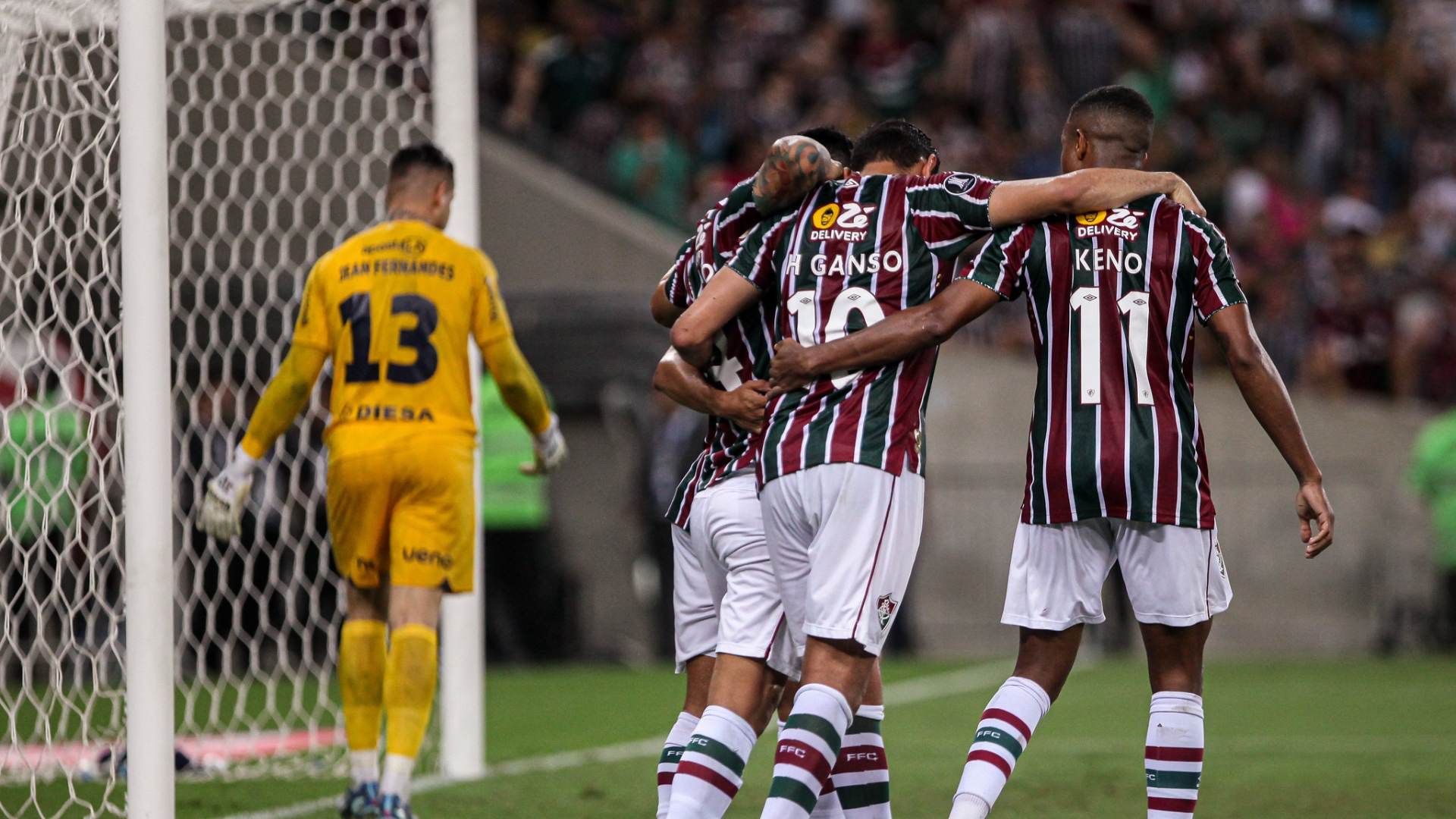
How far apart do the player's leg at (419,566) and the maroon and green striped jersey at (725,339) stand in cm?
122

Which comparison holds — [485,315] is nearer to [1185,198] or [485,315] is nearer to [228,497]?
[228,497]

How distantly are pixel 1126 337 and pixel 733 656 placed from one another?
1.30 m

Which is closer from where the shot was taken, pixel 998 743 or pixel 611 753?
pixel 998 743

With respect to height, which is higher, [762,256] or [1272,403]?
[762,256]

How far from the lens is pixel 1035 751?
7973 millimetres

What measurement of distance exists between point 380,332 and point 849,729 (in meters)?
2.15

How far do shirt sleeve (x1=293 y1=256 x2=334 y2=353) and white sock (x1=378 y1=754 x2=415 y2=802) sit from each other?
4.51 ft

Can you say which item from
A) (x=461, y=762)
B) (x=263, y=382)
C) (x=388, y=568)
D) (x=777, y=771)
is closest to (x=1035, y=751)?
(x=461, y=762)

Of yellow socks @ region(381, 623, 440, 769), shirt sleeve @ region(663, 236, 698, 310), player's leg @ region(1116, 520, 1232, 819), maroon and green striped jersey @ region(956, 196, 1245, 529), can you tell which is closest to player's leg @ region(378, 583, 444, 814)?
yellow socks @ region(381, 623, 440, 769)

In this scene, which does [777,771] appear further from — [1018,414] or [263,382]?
[1018,414]

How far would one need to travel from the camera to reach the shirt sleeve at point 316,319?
5742 mm

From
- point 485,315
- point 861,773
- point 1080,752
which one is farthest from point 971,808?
point 1080,752

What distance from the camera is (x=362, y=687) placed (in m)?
5.88

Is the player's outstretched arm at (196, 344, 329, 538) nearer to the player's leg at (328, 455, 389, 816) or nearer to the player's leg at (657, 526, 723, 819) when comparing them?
the player's leg at (328, 455, 389, 816)
